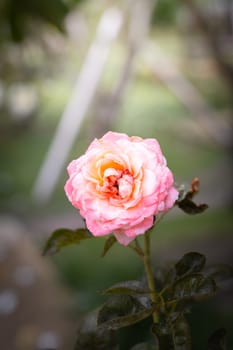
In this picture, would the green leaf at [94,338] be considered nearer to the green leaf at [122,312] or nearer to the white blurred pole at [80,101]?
the green leaf at [122,312]

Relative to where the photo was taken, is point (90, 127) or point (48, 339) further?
point (90, 127)

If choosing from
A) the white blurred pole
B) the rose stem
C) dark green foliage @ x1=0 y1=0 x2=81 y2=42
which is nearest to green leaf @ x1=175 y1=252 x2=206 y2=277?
the rose stem

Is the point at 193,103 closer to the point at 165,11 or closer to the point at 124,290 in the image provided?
the point at 165,11

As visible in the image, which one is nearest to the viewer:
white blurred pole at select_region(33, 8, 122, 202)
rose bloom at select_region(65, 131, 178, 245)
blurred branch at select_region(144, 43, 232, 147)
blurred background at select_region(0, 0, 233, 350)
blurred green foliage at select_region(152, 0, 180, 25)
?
rose bloom at select_region(65, 131, 178, 245)

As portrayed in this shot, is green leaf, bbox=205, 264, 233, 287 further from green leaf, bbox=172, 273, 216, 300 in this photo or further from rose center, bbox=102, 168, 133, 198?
rose center, bbox=102, 168, 133, 198

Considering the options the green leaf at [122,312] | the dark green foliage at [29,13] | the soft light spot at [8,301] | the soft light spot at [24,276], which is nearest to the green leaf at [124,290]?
the green leaf at [122,312]

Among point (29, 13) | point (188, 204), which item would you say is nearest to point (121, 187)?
point (188, 204)

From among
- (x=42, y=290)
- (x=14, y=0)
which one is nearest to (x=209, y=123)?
(x=42, y=290)
